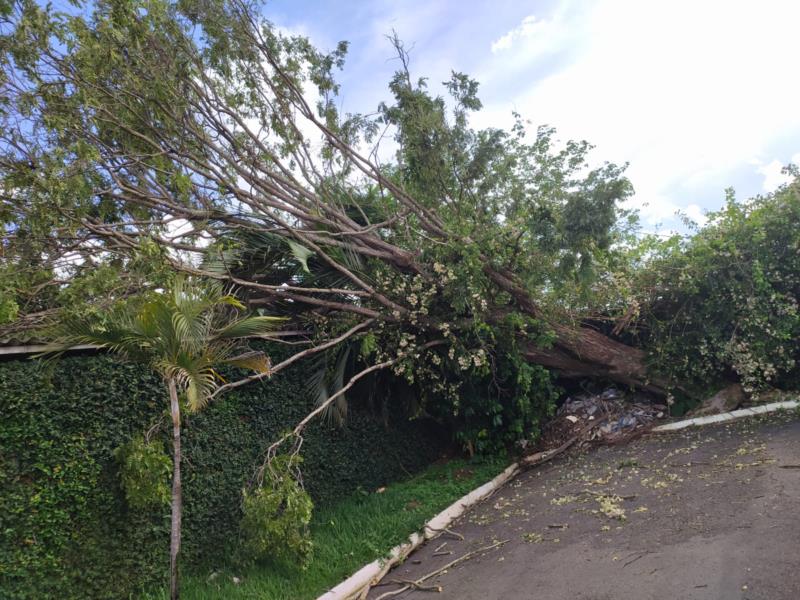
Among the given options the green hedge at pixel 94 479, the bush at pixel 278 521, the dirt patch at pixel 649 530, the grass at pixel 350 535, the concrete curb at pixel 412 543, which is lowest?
the dirt patch at pixel 649 530

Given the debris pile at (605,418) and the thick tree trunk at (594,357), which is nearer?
the debris pile at (605,418)

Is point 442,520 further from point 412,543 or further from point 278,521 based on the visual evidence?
point 278,521

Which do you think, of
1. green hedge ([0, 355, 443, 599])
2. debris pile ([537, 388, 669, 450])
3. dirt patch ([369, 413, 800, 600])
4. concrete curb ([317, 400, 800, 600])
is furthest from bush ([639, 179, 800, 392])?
green hedge ([0, 355, 443, 599])

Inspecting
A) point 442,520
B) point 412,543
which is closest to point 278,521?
point 412,543

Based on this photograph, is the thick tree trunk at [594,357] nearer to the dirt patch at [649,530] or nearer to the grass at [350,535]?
the dirt patch at [649,530]

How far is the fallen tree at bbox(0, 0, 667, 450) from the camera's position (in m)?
6.23

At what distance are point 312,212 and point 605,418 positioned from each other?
6.18 meters

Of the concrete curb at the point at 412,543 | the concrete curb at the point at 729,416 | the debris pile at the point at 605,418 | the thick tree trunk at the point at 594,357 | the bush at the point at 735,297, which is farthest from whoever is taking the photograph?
the thick tree trunk at the point at 594,357

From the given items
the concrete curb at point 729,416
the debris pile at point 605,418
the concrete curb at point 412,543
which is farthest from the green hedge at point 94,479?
the concrete curb at point 729,416

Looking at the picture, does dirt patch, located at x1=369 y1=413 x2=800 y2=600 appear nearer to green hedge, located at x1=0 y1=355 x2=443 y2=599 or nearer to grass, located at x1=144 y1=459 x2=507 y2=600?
grass, located at x1=144 y1=459 x2=507 y2=600

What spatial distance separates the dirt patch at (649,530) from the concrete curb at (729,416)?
22.3 inches

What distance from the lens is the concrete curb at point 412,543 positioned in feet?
17.4

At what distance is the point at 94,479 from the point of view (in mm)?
5113

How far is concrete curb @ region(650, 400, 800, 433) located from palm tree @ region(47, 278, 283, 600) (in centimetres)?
727
